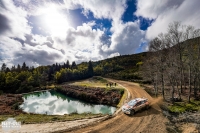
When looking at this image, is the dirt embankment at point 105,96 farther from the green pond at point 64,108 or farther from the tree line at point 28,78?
the tree line at point 28,78

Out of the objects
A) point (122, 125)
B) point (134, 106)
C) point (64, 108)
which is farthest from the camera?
point (64, 108)

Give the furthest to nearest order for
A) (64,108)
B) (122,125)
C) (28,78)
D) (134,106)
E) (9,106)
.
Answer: (28,78)
(64,108)
(9,106)
(134,106)
(122,125)

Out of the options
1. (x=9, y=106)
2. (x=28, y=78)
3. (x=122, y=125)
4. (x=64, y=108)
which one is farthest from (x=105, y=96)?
(x=28, y=78)

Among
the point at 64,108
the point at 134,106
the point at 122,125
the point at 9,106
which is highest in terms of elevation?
the point at 134,106

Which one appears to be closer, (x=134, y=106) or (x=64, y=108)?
(x=134, y=106)

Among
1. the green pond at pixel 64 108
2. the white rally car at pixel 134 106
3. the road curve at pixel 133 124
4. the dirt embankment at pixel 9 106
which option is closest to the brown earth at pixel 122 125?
the road curve at pixel 133 124

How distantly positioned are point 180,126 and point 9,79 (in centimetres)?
8190

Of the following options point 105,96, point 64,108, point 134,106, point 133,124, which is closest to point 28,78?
point 64,108

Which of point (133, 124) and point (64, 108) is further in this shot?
point (64, 108)

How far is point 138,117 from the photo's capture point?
16.9 m

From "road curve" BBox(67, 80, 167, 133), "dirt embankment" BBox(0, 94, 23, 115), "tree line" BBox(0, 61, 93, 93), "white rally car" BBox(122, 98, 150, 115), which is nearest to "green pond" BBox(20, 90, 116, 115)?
"dirt embankment" BBox(0, 94, 23, 115)

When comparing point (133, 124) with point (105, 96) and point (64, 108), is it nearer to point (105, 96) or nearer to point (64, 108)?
point (105, 96)

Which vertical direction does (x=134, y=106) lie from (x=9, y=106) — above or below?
above

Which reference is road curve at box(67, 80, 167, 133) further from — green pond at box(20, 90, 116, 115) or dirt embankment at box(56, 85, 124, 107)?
dirt embankment at box(56, 85, 124, 107)
